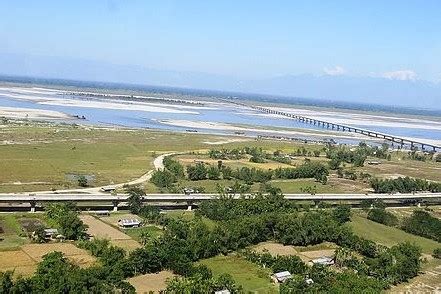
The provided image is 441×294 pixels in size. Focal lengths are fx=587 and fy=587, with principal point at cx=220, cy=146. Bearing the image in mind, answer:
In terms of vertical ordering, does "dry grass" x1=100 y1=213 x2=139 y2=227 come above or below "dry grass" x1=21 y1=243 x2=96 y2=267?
below

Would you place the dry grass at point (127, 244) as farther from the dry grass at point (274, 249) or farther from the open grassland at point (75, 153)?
the open grassland at point (75, 153)

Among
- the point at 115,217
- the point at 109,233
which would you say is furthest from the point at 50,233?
the point at 115,217

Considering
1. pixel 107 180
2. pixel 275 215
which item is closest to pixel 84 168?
pixel 107 180

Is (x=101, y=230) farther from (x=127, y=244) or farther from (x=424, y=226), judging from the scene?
(x=424, y=226)

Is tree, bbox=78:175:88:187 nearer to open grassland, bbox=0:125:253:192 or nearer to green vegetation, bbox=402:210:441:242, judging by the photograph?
open grassland, bbox=0:125:253:192

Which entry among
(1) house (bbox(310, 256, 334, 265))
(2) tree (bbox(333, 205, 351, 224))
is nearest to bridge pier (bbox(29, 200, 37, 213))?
(1) house (bbox(310, 256, 334, 265))

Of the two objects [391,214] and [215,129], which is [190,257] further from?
[215,129]
